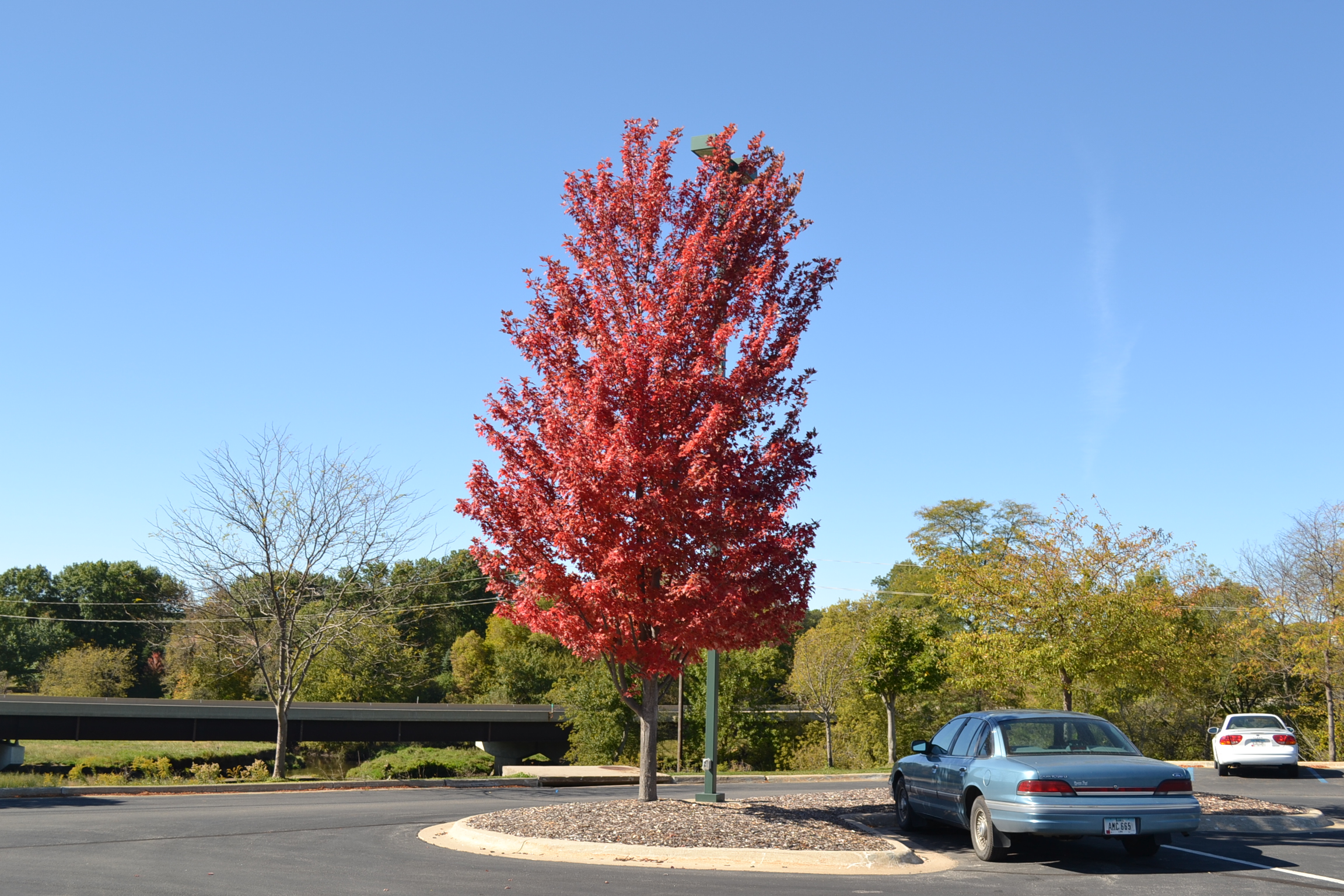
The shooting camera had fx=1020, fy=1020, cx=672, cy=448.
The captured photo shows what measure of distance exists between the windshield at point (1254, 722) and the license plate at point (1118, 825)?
16829mm

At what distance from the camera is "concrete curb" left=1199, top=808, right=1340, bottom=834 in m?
13.2

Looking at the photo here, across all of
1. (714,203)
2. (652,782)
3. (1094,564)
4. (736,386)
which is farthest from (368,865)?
(1094,564)

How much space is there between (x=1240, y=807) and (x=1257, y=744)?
373 inches

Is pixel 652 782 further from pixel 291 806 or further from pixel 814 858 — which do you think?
pixel 291 806

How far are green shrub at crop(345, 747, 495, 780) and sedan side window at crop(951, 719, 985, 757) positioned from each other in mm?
16108

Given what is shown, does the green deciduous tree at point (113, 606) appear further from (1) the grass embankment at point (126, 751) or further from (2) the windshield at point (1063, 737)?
(2) the windshield at point (1063, 737)

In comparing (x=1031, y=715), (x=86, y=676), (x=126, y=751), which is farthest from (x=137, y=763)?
(x=86, y=676)

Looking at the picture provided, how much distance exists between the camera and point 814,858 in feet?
32.5

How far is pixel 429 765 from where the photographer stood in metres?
25.0

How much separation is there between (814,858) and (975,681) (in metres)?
12.3

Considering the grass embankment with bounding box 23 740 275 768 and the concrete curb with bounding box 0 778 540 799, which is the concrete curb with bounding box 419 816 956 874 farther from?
the grass embankment with bounding box 23 740 275 768

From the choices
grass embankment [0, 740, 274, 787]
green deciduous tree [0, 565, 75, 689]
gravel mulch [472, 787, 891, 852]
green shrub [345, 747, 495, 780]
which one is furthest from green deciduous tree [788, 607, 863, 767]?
green deciduous tree [0, 565, 75, 689]

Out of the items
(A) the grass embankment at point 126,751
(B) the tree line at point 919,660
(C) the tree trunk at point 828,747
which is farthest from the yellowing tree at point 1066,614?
(A) the grass embankment at point 126,751

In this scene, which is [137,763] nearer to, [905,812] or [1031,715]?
[905,812]
